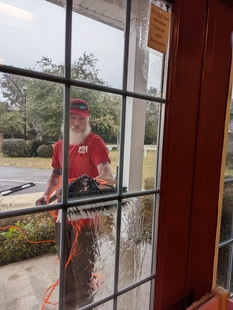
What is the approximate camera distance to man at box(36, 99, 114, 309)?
56 cm

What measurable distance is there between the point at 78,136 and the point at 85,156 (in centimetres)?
6

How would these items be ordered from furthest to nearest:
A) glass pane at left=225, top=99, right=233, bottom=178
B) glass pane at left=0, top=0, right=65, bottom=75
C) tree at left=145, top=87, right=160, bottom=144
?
glass pane at left=225, top=99, right=233, bottom=178, tree at left=145, top=87, right=160, bottom=144, glass pane at left=0, top=0, right=65, bottom=75

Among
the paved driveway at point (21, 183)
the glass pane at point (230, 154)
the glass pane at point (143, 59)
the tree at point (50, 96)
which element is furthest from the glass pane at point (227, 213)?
the paved driveway at point (21, 183)

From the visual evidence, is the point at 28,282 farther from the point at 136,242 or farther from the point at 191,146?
the point at 191,146

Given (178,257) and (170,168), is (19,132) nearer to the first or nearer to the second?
(170,168)

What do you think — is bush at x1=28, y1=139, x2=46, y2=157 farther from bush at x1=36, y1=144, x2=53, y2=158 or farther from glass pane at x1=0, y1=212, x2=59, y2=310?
glass pane at x1=0, y1=212, x2=59, y2=310

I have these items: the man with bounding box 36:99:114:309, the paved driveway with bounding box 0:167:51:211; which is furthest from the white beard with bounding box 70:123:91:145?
the paved driveway with bounding box 0:167:51:211

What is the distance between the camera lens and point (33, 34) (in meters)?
0.51

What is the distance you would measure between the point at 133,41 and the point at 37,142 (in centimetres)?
43

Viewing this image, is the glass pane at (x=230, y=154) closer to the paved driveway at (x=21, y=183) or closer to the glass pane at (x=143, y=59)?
the glass pane at (x=143, y=59)

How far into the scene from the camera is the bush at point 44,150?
21.5 inches

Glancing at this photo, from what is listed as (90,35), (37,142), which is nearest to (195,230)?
(37,142)

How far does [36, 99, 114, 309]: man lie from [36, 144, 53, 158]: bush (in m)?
0.01

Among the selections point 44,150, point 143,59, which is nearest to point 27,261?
point 44,150
